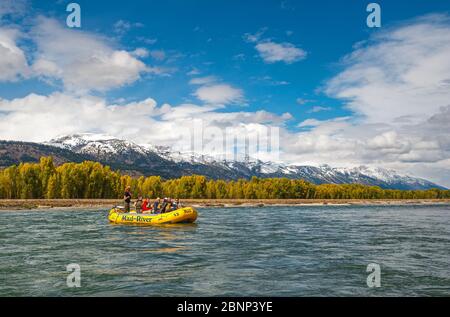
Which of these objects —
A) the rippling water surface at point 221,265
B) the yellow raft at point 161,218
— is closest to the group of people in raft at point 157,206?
the yellow raft at point 161,218

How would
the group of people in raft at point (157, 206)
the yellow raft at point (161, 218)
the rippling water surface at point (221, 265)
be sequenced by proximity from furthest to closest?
the group of people in raft at point (157, 206) → the yellow raft at point (161, 218) → the rippling water surface at point (221, 265)

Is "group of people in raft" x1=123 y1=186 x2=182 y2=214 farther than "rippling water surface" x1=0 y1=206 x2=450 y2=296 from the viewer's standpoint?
Yes

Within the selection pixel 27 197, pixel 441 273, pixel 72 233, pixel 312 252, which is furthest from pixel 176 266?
pixel 27 197

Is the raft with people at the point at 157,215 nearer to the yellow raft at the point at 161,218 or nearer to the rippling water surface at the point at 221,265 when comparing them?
the yellow raft at the point at 161,218

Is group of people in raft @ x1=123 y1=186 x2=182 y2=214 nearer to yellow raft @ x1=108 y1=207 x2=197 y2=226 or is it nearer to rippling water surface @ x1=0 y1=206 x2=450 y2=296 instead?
yellow raft @ x1=108 y1=207 x2=197 y2=226

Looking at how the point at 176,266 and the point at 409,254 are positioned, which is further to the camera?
the point at 409,254

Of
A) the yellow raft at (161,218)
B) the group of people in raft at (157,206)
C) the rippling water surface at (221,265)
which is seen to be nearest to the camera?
the rippling water surface at (221,265)

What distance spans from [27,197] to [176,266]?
430ft

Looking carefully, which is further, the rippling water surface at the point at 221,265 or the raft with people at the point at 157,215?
the raft with people at the point at 157,215

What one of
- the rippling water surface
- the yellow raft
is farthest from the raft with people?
the rippling water surface

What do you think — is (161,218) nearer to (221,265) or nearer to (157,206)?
(157,206)

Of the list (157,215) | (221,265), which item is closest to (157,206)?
(157,215)
